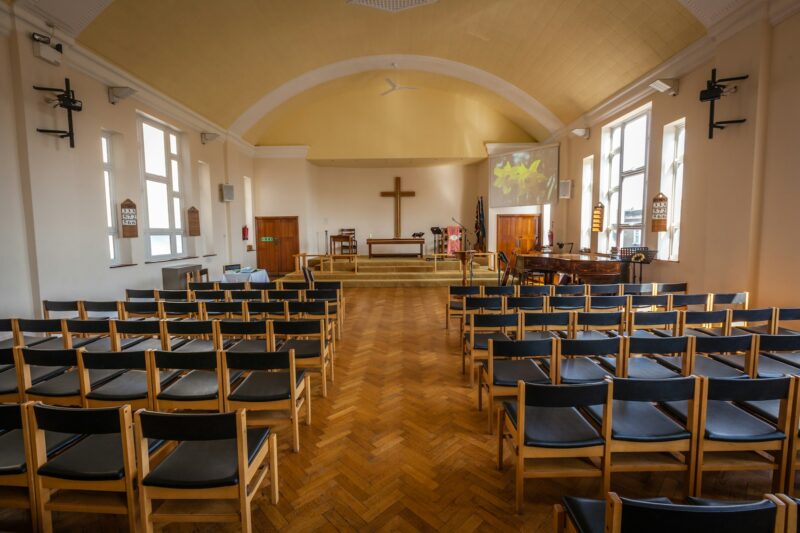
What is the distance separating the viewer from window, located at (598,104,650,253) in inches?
264

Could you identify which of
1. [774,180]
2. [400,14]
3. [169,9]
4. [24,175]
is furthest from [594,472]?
[400,14]

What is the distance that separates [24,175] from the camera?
4301mm

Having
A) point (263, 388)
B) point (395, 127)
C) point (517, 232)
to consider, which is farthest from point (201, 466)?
point (517, 232)

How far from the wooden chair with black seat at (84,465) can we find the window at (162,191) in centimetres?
594

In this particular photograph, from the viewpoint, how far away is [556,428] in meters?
1.89

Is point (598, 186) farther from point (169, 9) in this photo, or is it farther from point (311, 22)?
point (169, 9)

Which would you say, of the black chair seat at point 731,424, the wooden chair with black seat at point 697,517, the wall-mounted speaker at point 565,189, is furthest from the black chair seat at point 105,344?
the wall-mounted speaker at point 565,189

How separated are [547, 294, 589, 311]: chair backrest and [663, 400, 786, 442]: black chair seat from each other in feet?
6.14

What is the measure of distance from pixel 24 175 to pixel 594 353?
572 cm

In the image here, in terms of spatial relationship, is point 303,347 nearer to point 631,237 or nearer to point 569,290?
point 569,290

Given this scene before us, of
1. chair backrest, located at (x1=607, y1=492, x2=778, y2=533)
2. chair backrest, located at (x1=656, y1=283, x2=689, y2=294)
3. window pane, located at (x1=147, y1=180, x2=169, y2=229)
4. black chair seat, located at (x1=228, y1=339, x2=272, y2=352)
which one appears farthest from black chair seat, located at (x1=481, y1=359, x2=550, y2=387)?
window pane, located at (x1=147, y1=180, x2=169, y2=229)

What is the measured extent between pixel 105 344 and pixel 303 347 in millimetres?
1622

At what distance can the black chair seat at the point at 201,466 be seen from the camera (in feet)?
4.97

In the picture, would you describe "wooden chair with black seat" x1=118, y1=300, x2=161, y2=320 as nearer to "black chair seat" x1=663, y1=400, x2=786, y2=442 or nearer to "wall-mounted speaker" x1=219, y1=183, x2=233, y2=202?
"black chair seat" x1=663, y1=400, x2=786, y2=442
